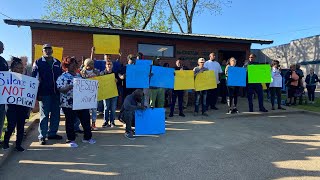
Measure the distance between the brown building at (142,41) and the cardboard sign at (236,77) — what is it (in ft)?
10.1

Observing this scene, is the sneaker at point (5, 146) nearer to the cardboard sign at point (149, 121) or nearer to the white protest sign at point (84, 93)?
the white protest sign at point (84, 93)

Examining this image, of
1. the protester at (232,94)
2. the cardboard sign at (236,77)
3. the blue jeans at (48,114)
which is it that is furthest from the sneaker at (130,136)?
the protester at (232,94)

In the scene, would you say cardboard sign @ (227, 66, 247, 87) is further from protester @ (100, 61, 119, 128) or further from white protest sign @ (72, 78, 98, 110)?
white protest sign @ (72, 78, 98, 110)

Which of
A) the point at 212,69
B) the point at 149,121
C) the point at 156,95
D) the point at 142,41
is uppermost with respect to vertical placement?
the point at 142,41

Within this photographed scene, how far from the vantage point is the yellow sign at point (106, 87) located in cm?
789

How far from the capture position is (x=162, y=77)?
9109mm

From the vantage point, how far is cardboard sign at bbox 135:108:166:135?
7.64 meters

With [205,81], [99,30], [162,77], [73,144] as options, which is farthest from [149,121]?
[99,30]

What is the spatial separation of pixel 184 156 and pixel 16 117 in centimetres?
343

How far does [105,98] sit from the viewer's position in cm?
804

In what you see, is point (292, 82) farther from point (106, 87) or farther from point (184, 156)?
point (184, 156)

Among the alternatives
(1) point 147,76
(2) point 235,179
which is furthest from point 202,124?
(2) point 235,179


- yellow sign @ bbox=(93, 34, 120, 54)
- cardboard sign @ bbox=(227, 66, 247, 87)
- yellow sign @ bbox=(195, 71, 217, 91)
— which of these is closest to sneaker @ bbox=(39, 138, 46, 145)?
yellow sign @ bbox=(93, 34, 120, 54)

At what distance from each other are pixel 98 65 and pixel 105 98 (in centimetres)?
202
